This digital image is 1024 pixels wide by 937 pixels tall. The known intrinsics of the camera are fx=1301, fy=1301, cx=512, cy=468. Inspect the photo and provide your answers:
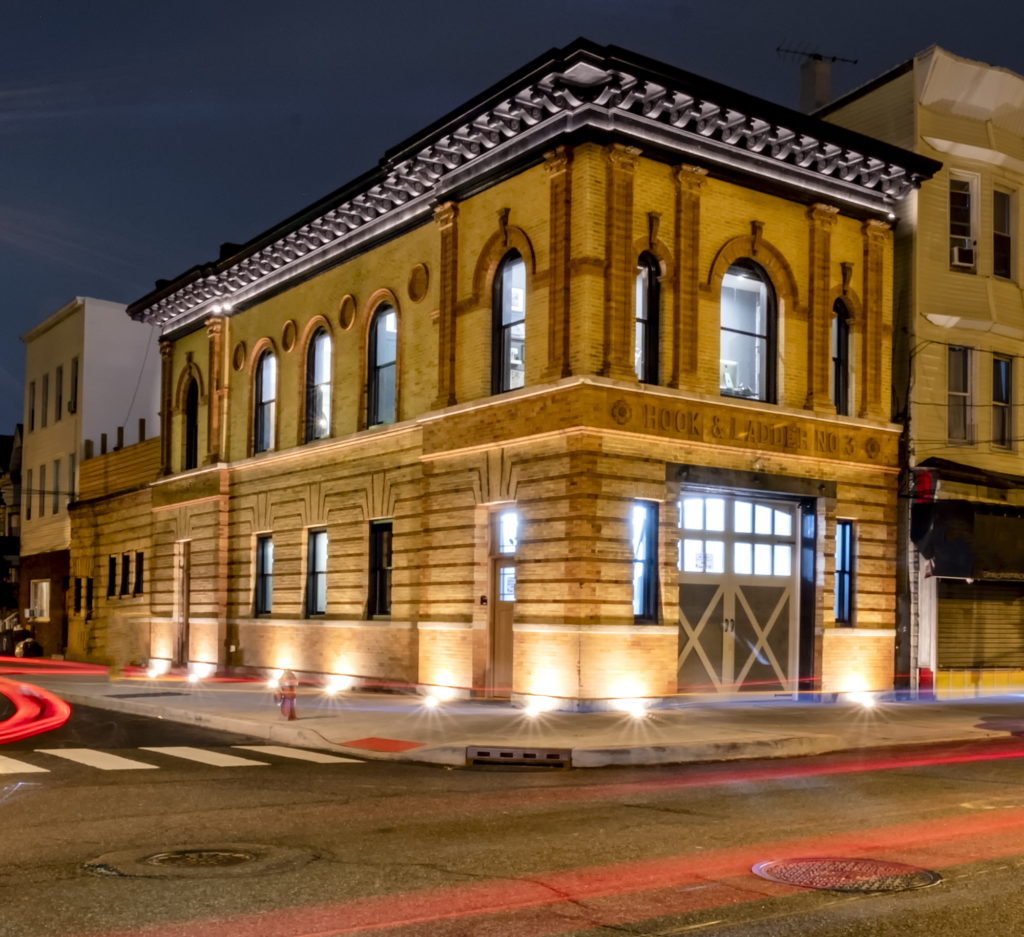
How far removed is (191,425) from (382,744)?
2128 cm

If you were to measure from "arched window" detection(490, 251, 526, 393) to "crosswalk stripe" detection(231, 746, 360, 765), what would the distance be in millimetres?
8624

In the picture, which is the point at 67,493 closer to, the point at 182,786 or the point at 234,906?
the point at 182,786

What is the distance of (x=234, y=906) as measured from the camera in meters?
7.50

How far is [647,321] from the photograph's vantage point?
22.2 metres

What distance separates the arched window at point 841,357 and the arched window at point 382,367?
8775 millimetres

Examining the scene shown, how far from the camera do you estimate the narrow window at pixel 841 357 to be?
2489 cm

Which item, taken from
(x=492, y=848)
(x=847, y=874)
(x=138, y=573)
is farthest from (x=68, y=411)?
(x=847, y=874)

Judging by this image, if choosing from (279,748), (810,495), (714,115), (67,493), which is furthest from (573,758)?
(67,493)

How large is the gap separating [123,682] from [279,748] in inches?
544

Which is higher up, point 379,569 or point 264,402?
point 264,402

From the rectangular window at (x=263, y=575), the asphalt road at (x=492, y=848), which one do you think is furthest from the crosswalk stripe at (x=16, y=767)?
the rectangular window at (x=263, y=575)

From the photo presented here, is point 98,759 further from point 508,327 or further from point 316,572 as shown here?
point 316,572

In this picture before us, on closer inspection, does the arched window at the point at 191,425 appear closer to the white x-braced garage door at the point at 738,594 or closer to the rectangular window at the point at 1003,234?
the white x-braced garage door at the point at 738,594

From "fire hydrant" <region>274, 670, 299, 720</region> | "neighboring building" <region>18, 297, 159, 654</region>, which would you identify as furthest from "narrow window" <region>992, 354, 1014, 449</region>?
"neighboring building" <region>18, 297, 159, 654</region>
